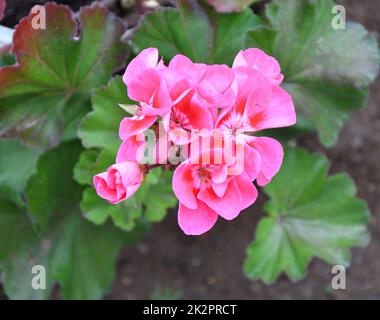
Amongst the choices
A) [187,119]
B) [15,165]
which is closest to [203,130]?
[187,119]

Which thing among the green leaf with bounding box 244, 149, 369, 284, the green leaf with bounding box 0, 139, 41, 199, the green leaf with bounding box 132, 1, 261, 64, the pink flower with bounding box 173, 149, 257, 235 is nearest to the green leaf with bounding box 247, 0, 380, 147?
the green leaf with bounding box 132, 1, 261, 64

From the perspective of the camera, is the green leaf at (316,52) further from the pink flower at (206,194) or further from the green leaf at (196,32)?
the pink flower at (206,194)

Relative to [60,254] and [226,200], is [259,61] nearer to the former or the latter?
[226,200]

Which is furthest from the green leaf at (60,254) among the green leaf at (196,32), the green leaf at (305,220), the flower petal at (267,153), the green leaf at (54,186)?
the flower petal at (267,153)

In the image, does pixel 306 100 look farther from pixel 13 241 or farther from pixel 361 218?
pixel 13 241

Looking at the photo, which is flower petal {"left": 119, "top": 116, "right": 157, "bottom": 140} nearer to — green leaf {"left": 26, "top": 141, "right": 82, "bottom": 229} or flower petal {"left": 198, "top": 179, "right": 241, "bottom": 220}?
flower petal {"left": 198, "top": 179, "right": 241, "bottom": 220}

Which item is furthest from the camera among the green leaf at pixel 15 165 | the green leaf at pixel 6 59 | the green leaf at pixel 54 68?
the green leaf at pixel 15 165
